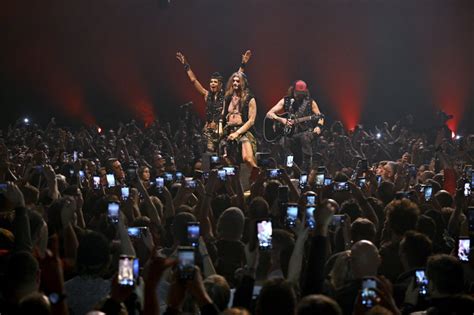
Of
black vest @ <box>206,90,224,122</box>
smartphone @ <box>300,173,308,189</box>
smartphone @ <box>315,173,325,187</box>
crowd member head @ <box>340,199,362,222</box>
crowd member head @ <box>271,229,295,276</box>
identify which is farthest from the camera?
black vest @ <box>206,90,224,122</box>

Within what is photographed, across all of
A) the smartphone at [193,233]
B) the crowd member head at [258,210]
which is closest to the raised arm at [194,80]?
the crowd member head at [258,210]

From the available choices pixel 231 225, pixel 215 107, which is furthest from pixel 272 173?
pixel 215 107

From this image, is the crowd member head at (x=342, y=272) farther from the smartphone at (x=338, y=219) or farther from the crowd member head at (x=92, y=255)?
the crowd member head at (x=92, y=255)

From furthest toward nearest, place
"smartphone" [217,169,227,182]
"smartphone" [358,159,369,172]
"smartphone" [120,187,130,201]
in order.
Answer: "smartphone" [358,159,369,172] < "smartphone" [217,169,227,182] < "smartphone" [120,187,130,201]

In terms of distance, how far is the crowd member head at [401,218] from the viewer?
498 cm

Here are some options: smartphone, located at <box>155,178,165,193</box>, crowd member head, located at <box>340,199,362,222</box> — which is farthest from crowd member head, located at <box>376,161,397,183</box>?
crowd member head, located at <box>340,199,362,222</box>

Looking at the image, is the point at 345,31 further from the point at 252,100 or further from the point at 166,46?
the point at 252,100

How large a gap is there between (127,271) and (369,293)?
44.5 inches

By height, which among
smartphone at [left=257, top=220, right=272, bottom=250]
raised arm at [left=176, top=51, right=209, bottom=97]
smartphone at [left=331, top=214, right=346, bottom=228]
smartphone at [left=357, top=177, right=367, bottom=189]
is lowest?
smartphone at [left=257, top=220, right=272, bottom=250]

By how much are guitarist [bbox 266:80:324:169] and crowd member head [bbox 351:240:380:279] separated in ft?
29.0

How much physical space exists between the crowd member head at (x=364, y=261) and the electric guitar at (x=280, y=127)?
29.1 ft

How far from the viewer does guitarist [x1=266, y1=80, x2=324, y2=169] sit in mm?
12852

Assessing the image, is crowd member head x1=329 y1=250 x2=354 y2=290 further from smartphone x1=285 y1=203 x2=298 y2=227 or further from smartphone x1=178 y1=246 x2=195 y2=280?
smartphone x1=178 y1=246 x2=195 y2=280

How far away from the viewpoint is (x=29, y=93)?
2155 centimetres
